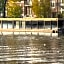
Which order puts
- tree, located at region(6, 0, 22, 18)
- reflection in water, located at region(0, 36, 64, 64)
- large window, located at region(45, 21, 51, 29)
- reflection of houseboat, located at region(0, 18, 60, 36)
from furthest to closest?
tree, located at region(6, 0, 22, 18), large window, located at region(45, 21, 51, 29), reflection of houseboat, located at region(0, 18, 60, 36), reflection in water, located at region(0, 36, 64, 64)

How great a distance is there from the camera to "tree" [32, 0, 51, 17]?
67.8 m

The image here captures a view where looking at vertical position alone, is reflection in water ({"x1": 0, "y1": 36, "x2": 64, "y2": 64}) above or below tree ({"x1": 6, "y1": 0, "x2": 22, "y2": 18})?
above

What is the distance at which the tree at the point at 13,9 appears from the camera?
66.2 meters

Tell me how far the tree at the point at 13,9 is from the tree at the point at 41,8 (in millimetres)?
2750

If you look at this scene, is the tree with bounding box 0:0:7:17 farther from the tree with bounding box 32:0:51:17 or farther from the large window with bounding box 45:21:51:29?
the large window with bounding box 45:21:51:29

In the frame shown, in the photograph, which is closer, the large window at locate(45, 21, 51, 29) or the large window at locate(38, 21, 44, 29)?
the large window at locate(38, 21, 44, 29)

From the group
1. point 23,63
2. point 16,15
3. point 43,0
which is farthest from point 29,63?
point 43,0

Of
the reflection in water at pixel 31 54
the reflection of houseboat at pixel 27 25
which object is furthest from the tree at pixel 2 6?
the reflection in water at pixel 31 54

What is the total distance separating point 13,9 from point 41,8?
4891mm

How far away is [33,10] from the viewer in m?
70.7

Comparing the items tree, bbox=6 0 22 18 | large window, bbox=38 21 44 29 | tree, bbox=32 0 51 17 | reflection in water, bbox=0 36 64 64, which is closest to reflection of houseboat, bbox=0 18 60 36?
large window, bbox=38 21 44 29

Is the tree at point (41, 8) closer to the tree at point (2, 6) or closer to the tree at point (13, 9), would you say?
the tree at point (13, 9)

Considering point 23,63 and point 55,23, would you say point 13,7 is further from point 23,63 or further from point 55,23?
point 23,63

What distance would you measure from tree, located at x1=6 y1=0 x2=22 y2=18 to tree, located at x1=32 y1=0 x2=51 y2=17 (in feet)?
9.02
